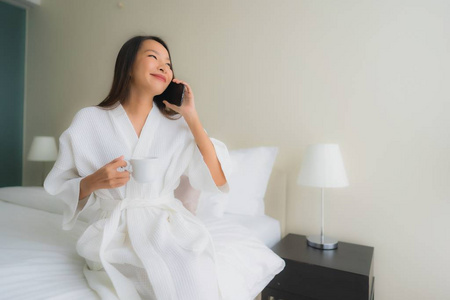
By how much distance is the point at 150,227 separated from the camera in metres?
1.05

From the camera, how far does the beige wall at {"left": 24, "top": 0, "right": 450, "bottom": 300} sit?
167 centimetres

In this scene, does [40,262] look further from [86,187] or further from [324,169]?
[324,169]

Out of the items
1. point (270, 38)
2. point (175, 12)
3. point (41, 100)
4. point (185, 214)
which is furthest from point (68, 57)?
point (185, 214)

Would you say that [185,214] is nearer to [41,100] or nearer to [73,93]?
[73,93]

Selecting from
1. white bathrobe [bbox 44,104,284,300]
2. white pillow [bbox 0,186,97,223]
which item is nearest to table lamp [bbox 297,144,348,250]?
white bathrobe [bbox 44,104,284,300]

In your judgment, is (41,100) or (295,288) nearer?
(295,288)

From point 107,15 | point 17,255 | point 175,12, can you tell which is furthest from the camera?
point 107,15

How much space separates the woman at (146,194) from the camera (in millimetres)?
922

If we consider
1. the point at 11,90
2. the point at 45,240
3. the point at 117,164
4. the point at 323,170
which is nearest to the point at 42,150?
the point at 11,90

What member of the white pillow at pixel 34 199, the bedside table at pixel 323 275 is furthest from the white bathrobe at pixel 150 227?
the white pillow at pixel 34 199

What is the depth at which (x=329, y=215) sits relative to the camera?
1.94 metres

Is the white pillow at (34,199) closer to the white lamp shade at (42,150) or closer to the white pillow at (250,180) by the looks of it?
the white lamp shade at (42,150)

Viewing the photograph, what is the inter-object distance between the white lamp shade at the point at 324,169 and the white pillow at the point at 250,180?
12.6 inches

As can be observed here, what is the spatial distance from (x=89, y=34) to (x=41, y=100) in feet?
3.24
